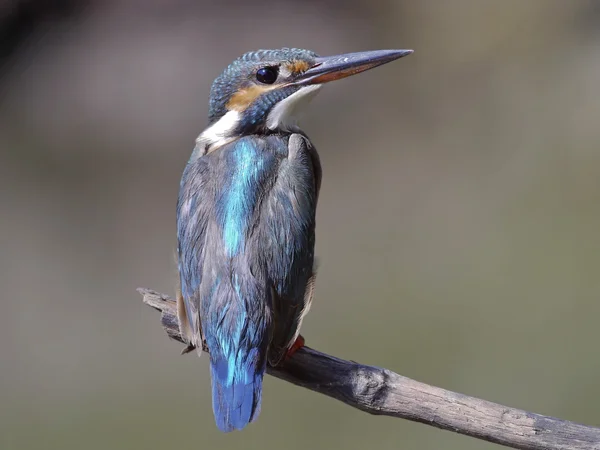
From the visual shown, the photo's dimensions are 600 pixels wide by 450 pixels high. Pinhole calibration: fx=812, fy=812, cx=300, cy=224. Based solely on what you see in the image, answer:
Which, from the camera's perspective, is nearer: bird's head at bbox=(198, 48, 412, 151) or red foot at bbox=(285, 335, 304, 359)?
red foot at bbox=(285, 335, 304, 359)

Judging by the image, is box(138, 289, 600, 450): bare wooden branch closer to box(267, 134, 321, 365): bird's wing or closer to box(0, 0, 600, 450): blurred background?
box(267, 134, 321, 365): bird's wing

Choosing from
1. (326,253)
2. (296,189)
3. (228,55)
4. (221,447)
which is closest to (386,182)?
(326,253)

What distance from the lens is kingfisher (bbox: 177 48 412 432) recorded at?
1374 millimetres

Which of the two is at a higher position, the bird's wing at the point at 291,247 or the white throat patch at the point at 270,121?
the white throat patch at the point at 270,121

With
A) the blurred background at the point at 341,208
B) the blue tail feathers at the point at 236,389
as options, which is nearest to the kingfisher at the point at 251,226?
the blue tail feathers at the point at 236,389

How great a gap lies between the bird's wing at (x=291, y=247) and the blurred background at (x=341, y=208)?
1508 millimetres

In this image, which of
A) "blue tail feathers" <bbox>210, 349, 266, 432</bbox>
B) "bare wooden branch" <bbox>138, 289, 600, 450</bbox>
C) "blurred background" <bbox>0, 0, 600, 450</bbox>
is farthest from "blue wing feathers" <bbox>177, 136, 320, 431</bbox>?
"blurred background" <bbox>0, 0, 600, 450</bbox>

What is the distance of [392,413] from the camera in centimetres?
140

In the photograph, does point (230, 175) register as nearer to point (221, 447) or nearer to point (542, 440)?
point (542, 440)

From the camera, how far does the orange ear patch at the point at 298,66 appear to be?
1.66 metres

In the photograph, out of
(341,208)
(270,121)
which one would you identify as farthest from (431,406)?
(341,208)

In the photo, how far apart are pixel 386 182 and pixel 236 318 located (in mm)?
2364

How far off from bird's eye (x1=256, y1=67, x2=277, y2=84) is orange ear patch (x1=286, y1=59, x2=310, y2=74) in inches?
1.4

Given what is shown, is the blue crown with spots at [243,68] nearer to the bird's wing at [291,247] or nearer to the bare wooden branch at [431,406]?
the bird's wing at [291,247]
